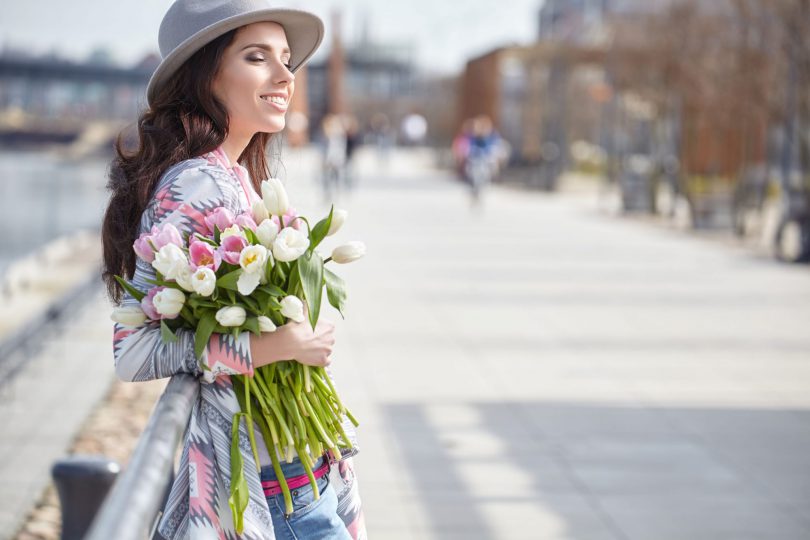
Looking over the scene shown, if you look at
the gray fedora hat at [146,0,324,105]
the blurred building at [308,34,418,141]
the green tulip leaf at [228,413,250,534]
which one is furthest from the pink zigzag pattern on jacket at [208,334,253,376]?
the blurred building at [308,34,418,141]

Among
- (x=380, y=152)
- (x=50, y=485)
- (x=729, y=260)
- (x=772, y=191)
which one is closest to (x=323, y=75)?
(x=380, y=152)

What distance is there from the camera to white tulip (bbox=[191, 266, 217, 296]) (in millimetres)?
2043

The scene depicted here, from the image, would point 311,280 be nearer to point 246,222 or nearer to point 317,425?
point 246,222

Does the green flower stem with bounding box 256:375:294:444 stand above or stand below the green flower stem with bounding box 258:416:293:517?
above

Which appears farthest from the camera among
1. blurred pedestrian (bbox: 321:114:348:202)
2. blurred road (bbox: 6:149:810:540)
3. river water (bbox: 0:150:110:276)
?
river water (bbox: 0:150:110:276)

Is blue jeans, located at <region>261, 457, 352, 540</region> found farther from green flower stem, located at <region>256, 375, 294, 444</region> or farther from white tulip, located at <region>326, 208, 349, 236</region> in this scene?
white tulip, located at <region>326, 208, 349, 236</region>

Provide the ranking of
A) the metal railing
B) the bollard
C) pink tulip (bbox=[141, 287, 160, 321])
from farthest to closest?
the bollard < pink tulip (bbox=[141, 287, 160, 321]) < the metal railing

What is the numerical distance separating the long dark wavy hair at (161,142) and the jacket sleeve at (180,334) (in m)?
0.05

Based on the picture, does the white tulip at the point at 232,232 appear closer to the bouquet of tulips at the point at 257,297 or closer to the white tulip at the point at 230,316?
the bouquet of tulips at the point at 257,297

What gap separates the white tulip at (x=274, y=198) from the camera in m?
2.17

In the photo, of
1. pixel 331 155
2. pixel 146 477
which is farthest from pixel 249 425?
pixel 331 155

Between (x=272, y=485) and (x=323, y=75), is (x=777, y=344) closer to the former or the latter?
(x=272, y=485)

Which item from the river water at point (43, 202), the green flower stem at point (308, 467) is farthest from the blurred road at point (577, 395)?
the river water at point (43, 202)

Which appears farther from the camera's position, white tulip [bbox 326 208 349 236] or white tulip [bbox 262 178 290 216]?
white tulip [bbox 326 208 349 236]
